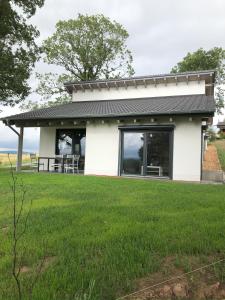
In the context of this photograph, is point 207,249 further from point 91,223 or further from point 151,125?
point 151,125

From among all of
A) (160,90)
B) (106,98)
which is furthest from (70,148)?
(160,90)

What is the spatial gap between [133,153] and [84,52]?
2073 cm

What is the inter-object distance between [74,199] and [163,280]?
12.7 ft

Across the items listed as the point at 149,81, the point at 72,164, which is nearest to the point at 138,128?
the point at 72,164

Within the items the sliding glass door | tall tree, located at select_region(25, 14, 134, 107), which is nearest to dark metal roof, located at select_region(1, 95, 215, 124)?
the sliding glass door

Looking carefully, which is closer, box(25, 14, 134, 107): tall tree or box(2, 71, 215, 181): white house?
box(2, 71, 215, 181): white house

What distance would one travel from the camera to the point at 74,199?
6.33 meters

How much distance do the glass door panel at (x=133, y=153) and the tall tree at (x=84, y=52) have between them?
17104 millimetres

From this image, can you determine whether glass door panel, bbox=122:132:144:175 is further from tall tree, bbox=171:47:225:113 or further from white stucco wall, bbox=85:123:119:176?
tall tree, bbox=171:47:225:113

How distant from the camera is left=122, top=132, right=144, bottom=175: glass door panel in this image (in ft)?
40.8

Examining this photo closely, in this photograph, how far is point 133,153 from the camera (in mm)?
12586

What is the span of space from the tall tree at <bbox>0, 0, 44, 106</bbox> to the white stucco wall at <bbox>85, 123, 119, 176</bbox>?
6251 millimetres

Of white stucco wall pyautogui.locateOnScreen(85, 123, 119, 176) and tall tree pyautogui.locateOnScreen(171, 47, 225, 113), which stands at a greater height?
tall tree pyautogui.locateOnScreen(171, 47, 225, 113)

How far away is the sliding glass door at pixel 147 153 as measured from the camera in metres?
12.0
